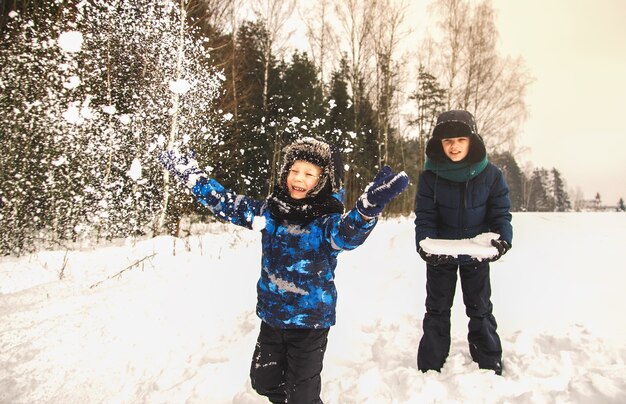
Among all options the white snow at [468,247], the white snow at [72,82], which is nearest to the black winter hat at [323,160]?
the white snow at [468,247]

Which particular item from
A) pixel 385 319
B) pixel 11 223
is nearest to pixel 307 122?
pixel 11 223

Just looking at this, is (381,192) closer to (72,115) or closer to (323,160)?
(323,160)

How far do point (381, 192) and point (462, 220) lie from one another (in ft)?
3.52

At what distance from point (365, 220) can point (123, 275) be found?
417 centimetres

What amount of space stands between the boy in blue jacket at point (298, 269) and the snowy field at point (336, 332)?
497 mm

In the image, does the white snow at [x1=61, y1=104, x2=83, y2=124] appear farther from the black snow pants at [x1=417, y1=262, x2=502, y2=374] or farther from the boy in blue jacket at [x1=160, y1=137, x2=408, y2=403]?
the black snow pants at [x1=417, y1=262, x2=502, y2=374]

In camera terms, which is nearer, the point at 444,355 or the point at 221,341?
the point at 444,355

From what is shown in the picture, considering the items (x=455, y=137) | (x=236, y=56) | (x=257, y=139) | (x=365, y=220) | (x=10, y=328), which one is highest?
(x=236, y=56)

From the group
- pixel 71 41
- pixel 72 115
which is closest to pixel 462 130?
pixel 72 115

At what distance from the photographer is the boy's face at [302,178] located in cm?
191

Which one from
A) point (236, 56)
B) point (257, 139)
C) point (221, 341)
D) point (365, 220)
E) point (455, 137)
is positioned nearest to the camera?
point (365, 220)

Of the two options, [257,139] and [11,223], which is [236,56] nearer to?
[257,139]

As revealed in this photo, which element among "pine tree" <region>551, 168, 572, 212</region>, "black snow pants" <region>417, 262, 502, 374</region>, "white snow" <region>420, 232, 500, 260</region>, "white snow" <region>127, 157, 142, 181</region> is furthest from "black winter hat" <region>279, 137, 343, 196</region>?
"pine tree" <region>551, 168, 572, 212</region>

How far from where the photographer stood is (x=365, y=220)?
1547mm
